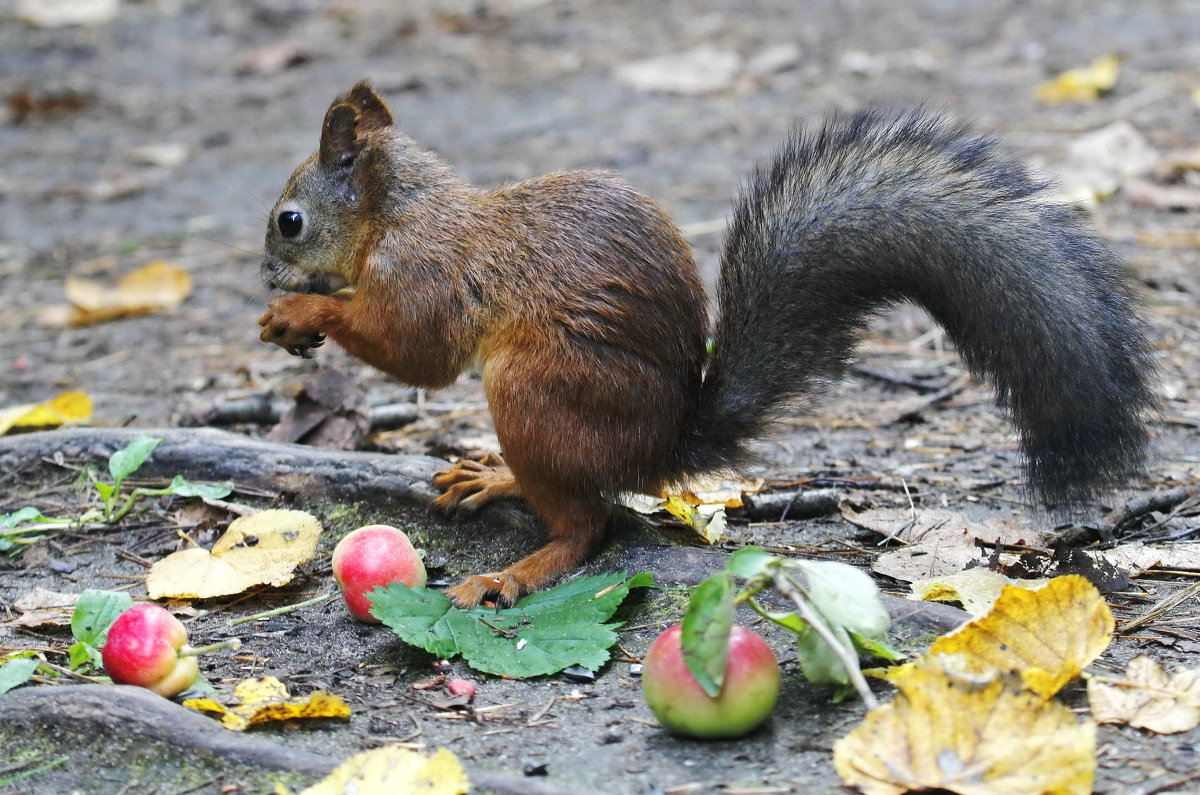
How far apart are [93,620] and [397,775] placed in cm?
69

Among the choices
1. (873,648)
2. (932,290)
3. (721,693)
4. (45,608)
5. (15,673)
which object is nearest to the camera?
(721,693)

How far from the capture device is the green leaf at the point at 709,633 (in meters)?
1.42

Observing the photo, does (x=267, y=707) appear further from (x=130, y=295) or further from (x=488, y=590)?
(x=130, y=295)

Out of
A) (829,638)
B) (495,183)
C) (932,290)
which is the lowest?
(829,638)

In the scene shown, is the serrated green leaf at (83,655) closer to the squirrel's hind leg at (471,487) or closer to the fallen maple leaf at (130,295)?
the squirrel's hind leg at (471,487)

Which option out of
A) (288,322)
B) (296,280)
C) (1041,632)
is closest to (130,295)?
(296,280)

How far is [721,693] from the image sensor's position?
1.45 meters

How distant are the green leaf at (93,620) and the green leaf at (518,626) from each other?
0.37m

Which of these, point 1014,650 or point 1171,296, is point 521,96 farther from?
point 1014,650

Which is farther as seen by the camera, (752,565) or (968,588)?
(968,588)

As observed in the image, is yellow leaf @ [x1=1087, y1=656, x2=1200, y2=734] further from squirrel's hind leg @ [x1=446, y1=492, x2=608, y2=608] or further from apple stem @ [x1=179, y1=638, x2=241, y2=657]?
apple stem @ [x1=179, y1=638, x2=241, y2=657]

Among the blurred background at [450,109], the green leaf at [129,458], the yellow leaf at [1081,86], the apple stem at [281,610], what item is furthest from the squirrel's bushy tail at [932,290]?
the yellow leaf at [1081,86]

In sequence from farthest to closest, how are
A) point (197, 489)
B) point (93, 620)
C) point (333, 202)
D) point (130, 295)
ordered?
point (130, 295), point (333, 202), point (197, 489), point (93, 620)

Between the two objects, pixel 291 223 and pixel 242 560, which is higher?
pixel 291 223
